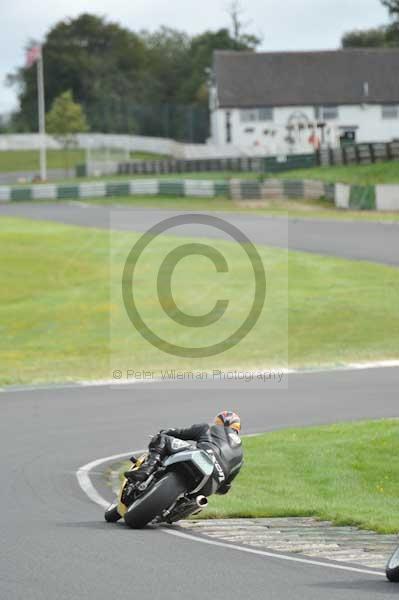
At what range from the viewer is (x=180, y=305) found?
30.9 m

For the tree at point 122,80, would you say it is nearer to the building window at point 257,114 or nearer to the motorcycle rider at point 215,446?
the building window at point 257,114

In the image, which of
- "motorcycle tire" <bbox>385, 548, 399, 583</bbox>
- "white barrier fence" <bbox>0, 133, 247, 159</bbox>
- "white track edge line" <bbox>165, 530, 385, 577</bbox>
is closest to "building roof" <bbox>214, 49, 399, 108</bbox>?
"white barrier fence" <bbox>0, 133, 247, 159</bbox>

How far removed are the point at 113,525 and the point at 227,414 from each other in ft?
4.47

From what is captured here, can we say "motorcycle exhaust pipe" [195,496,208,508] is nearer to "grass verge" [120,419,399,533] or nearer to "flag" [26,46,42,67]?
"grass verge" [120,419,399,533]

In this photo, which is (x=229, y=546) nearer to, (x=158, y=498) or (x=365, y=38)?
(x=158, y=498)

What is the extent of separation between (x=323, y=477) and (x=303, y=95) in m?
77.1

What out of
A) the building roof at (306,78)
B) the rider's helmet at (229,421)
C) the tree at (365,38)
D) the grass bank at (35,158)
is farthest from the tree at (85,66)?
the rider's helmet at (229,421)

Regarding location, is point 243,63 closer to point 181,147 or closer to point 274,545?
point 181,147

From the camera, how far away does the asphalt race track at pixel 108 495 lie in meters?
7.75

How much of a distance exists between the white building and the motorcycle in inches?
3039

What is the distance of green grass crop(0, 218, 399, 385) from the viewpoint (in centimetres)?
2528

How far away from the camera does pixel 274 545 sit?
31.9 ft

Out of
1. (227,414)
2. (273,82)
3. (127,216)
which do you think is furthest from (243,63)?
(227,414)

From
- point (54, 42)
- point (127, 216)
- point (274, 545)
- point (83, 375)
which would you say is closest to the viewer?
point (274, 545)
